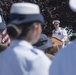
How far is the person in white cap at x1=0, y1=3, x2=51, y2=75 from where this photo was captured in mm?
4496

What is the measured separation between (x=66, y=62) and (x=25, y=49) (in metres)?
0.54

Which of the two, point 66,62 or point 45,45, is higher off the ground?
point 66,62

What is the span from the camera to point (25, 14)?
4.63 meters

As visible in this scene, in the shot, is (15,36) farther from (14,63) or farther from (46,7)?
(46,7)

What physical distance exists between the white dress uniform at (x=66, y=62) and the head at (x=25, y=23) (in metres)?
0.40

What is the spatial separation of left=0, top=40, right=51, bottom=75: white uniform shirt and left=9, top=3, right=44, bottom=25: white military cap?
0.70 feet

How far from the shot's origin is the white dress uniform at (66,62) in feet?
13.6

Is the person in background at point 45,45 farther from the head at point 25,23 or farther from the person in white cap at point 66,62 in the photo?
the person in white cap at point 66,62

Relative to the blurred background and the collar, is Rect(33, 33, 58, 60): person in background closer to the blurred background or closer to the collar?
the collar

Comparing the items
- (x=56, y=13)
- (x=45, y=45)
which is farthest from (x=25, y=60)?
(x=56, y=13)

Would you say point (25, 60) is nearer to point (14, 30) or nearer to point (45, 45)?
point (14, 30)

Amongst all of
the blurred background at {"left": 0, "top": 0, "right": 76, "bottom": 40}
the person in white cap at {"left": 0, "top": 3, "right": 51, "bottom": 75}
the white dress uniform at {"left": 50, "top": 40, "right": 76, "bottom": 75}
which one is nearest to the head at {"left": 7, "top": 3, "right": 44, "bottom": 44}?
the person in white cap at {"left": 0, "top": 3, "right": 51, "bottom": 75}

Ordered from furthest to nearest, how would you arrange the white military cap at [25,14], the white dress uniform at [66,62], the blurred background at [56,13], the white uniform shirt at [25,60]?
the blurred background at [56,13] → the white military cap at [25,14] → the white uniform shirt at [25,60] → the white dress uniform at [66,62]

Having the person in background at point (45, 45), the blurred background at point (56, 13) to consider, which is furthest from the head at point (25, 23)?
the blurred background at point (56, 13)
